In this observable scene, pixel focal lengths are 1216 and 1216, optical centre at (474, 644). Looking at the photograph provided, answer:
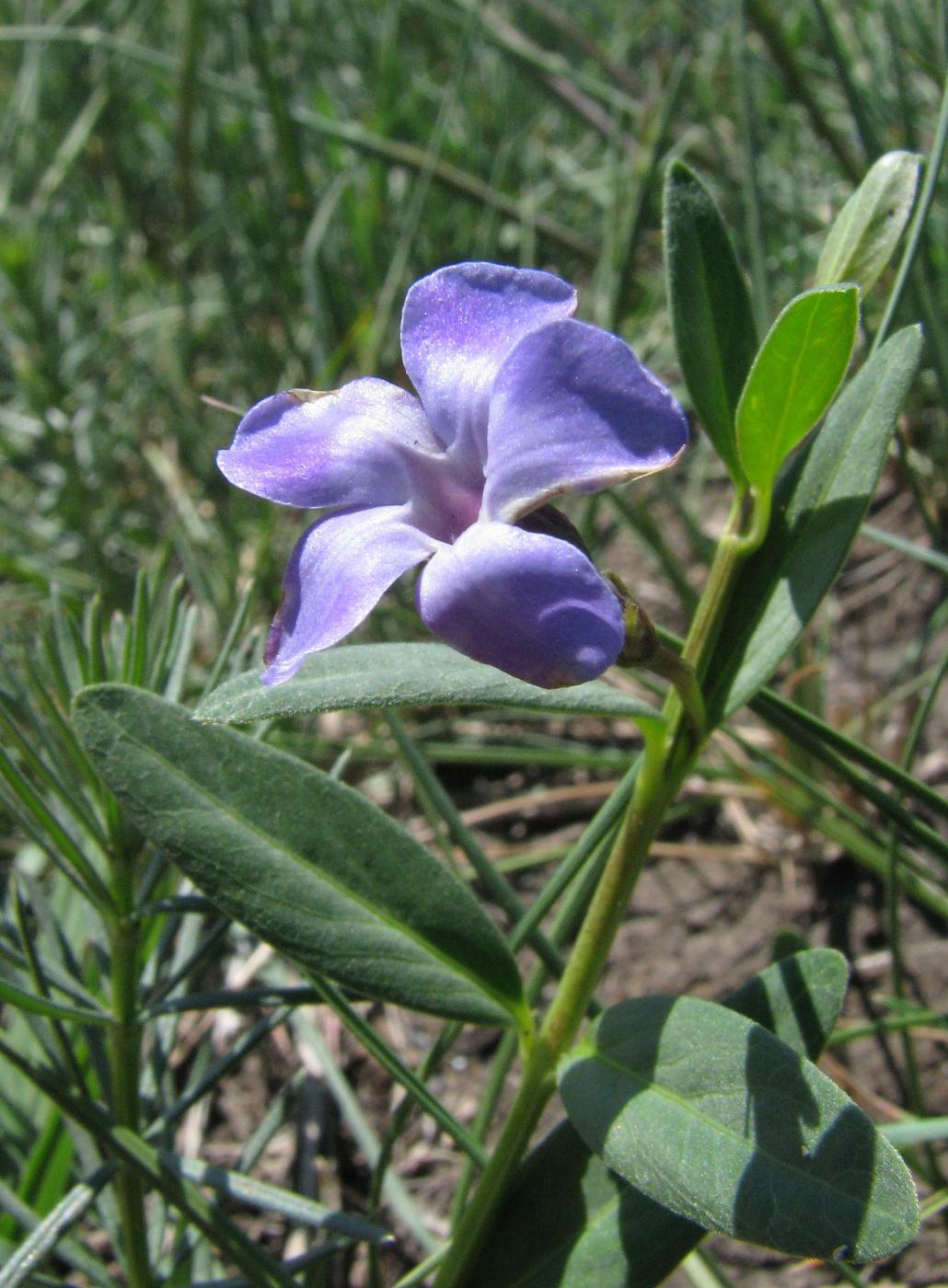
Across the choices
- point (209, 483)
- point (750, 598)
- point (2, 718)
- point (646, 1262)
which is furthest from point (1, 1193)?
point (209, 483)

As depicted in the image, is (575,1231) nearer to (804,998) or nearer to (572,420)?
(804,998)

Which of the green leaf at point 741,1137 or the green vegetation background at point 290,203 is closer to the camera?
the green leaf at point 741,1137

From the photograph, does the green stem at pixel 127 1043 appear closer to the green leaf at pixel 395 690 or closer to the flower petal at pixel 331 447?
the green leaf at pixel 395 690

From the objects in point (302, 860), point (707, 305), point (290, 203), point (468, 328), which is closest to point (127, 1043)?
point (302, 860)

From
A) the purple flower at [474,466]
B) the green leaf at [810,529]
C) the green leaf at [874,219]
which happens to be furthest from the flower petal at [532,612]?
the green leaf at [874,219]

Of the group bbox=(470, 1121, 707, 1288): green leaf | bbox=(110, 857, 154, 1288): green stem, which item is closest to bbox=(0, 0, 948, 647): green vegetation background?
bbox=(110, 857, 154, 1288): green stem

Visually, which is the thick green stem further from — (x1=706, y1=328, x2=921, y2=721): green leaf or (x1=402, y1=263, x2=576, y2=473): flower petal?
(x1=402, y1=263, x2=576, y2=473): flower petal
